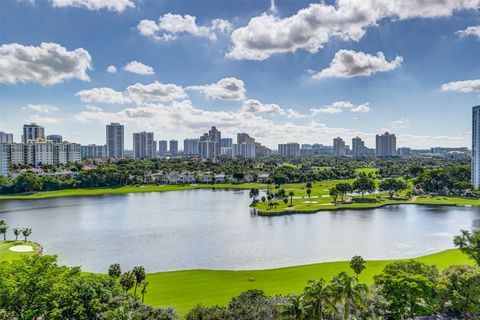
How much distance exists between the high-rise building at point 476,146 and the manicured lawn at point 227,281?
226ft

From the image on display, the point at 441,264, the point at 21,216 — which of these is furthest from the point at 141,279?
the point at 21,216

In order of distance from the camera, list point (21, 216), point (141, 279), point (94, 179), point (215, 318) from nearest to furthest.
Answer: point (215, 318) → point (141, 279) → point (21, 216) → point (94, 179)

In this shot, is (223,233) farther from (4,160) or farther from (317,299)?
(4,160)

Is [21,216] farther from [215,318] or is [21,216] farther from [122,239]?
[215,318]

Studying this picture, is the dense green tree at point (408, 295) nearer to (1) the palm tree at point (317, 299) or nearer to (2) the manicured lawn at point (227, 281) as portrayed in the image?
(2) the manicured lawn at point (227, 281)

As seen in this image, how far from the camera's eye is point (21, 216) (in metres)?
60.3

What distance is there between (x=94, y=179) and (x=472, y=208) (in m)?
99.7

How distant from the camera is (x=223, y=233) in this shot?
46312mm

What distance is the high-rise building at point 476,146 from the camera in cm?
8862

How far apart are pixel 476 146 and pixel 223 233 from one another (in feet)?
257

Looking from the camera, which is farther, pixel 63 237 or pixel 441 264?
pixel 63 237

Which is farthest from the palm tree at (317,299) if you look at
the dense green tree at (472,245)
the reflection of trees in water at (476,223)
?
the reflection of trees in water at (476,223)

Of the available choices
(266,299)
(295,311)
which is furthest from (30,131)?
(295,311)

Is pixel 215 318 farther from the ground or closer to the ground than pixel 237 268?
farther from the ground
